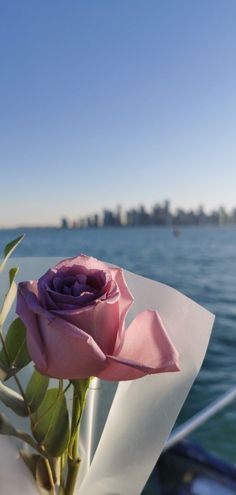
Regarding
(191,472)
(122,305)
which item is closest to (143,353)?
(122,305)

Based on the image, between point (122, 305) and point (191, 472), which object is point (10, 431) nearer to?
point (122, 305)

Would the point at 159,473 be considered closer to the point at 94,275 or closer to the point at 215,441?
the point at 94,275

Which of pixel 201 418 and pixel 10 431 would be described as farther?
pixel 201 418

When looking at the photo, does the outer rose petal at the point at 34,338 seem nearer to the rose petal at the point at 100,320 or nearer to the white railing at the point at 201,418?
the rose petal at the point at 100,320

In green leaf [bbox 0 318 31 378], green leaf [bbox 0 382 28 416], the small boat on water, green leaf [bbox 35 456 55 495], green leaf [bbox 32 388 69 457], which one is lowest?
the small boat on water

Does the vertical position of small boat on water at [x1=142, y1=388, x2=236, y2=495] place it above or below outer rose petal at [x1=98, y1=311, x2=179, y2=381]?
below

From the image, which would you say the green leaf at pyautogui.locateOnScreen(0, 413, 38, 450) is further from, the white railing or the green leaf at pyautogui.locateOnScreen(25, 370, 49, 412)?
the white railing

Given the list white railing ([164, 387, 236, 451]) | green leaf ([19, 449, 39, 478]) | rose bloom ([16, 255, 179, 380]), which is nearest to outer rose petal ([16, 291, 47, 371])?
rose bloom ([16, 255, 179, 380])
